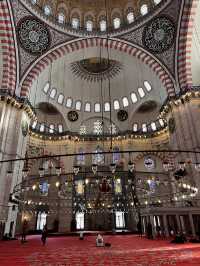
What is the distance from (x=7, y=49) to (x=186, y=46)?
1070 centimetres

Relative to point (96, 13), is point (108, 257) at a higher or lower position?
lower

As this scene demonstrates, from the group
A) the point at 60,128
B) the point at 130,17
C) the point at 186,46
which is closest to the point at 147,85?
the point at 130,17

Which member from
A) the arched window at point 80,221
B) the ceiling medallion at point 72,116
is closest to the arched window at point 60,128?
the ceiling medallion at point 72,116

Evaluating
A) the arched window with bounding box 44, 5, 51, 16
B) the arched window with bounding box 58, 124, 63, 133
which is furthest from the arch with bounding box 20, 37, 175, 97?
the arched window with bounding box 58, 124, 63, 133

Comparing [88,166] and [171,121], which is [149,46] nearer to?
[171,121]

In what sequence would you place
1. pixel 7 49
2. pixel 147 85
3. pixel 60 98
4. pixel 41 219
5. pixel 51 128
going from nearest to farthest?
pixel 7 49 → pixel 41 219 → pixel 147 85 → pixel 60 98 → pixel 51 128

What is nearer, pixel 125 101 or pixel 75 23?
pixel 75 23

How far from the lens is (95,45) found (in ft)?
50.7

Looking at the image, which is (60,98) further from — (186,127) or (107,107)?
(186,127)

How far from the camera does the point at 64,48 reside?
1477 centimetres

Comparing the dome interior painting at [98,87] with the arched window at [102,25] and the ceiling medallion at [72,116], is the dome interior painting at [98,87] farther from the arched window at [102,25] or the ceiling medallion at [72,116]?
the arched window at [102,25]

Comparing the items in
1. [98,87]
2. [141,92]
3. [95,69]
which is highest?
[95,69]

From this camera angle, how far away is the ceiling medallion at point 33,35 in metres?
13.3

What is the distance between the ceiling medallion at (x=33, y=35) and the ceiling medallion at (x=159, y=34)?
21.9 feet
